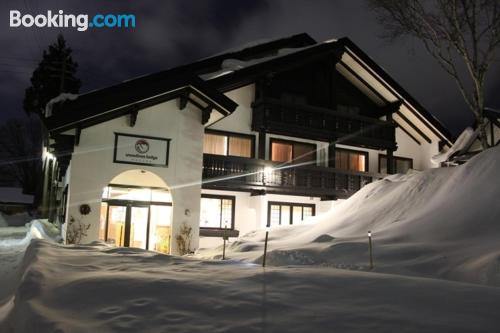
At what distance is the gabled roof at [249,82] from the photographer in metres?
15.0

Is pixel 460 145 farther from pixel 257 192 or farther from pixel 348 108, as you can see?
pixel 257 192

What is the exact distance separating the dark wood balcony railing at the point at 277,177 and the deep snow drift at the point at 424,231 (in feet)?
15.3

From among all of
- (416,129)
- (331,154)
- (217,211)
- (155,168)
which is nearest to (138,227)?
(155,168)

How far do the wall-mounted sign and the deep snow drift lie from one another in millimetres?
4858

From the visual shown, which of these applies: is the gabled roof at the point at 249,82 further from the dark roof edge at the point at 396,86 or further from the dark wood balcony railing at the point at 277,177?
the dark wood balcony railing at the point at 277,177

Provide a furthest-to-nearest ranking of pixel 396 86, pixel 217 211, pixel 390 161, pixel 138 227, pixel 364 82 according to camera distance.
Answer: pixel 364 82
pixel 390 161
pixel 396 86
pixel 217 211
pixel 138 227

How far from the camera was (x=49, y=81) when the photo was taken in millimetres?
34781

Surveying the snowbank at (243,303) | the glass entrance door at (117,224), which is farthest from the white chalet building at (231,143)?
the snowbank at (243,303)

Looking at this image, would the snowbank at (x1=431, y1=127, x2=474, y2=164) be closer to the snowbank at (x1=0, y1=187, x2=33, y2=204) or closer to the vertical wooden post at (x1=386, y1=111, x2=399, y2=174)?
the vertical wooden post at (x1=386, y1=111, x2=399, y2=174)

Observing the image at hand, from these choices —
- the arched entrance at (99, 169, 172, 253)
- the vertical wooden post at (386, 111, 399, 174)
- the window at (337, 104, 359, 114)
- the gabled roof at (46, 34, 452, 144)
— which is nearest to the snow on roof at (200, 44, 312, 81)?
the gabled roof at (46, 34, 452, 144)

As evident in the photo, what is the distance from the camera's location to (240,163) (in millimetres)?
18609

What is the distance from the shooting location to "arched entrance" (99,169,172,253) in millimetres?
15664

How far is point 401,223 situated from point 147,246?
9536 mm

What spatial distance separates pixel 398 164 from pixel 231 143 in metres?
10.9
